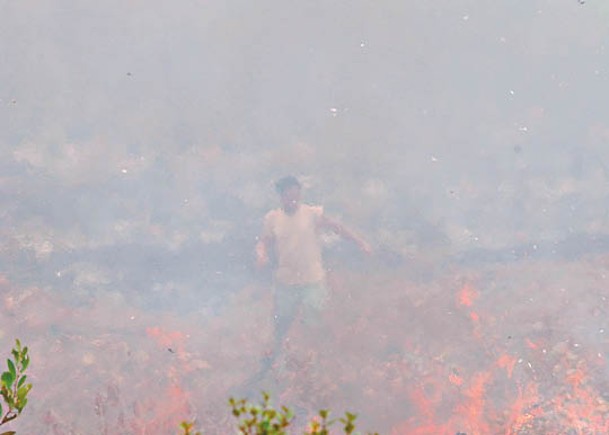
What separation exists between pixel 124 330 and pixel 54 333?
0.77 m

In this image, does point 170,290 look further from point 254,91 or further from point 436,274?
point 254,91

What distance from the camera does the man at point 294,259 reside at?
6.28m

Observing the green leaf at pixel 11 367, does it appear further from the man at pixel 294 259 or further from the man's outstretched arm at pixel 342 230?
the man's outstretched arm at pixel 342 230

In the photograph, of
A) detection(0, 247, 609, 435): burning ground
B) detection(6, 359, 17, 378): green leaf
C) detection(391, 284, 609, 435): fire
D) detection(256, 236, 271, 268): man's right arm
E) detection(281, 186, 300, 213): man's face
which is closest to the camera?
detection(6, 359, 17, 378): green leaf

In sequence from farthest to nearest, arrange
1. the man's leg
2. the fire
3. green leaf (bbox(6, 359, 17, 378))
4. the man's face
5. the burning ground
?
the man's face < the man's leg < the burning ground < the fire < green leaf (bbox(6, 359, 17, 378))

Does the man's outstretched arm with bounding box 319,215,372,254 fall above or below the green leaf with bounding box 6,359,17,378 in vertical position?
above

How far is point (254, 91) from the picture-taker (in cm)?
1064

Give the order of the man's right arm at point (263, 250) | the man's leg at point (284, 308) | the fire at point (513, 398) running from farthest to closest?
the man's right arm at point (263, 250)
the man's leg at point (284, 308)
the fire at point (513, 398)

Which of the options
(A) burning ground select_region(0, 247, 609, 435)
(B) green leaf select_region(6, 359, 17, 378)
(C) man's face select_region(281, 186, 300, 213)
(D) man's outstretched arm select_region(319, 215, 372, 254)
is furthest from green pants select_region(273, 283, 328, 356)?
(B) green leaf select_region(6, 359, 17, 378)

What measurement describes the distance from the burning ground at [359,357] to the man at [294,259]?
0.21 meters

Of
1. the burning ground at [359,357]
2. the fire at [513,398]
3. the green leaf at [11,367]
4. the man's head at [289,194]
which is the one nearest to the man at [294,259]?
the man's head at [289,194]

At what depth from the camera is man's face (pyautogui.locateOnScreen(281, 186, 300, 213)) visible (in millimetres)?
6270

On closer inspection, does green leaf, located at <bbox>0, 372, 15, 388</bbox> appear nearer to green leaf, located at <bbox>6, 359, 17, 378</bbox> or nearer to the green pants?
green leaf, located at <bbox>6, 359, 17, 378</bbox>

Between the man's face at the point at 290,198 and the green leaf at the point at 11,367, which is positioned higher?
the man's face at the point at 290,198
